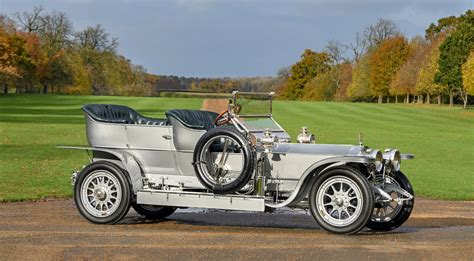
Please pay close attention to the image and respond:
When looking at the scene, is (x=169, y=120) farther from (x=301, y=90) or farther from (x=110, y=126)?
(x=301, y=90)

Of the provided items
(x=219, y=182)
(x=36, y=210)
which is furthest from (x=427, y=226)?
(x=36, y=210)

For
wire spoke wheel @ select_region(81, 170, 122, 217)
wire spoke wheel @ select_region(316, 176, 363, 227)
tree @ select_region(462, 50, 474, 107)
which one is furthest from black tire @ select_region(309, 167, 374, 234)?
tree @ select_region(462, 50, 474, 107)

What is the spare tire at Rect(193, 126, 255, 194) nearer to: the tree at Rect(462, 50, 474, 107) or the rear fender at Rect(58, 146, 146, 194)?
the rear fender at Rect(58, 146, 146, 194)

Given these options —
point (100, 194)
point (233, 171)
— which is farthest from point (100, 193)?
point (233, 171)

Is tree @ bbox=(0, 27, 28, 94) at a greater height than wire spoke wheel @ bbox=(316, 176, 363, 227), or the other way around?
tree @ bbox=(0, 27, 28, 94)

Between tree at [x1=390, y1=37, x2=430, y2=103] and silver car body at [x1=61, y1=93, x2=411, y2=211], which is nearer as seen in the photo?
silver car body at [x1=61, y1=93, x2=411, y2=211]

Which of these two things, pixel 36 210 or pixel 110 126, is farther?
pixel 36 210

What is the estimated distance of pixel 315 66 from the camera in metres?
125

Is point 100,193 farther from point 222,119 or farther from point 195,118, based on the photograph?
point 222,119

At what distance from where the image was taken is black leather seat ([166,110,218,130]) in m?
9.88

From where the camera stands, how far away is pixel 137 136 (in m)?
10.2

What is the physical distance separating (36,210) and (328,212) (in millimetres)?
4537

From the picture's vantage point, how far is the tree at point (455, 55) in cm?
7256

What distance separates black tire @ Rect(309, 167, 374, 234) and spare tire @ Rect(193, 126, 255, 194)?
2.69 feet
